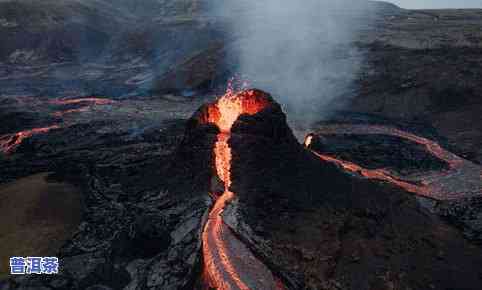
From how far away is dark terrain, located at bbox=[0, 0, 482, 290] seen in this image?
11523mm

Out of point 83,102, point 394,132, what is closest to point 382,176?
point 394,132

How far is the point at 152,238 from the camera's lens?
13.2 metres

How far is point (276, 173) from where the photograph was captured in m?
14.1

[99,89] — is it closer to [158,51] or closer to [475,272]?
[158,51]

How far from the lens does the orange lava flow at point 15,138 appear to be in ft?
78.8

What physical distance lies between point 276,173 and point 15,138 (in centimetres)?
1861

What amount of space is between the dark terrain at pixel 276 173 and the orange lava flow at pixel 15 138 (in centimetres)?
33

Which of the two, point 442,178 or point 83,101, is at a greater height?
point 442,178

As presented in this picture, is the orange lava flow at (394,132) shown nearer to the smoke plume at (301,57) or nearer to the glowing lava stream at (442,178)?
the glowing lava stream at (442,178)

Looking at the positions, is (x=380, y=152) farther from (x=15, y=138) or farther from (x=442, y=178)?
(x=15, y=138)

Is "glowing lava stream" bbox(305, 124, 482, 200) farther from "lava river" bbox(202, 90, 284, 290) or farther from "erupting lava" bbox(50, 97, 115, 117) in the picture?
"erupting lava" bbox(50, 97, 115, 117)

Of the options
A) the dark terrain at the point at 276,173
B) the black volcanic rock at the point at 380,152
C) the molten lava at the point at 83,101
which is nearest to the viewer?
the dark terrain at the point at 276,173

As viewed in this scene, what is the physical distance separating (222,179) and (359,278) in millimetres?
5392

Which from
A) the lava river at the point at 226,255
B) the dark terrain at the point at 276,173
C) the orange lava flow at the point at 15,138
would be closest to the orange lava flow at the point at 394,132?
the dark terrain at the point at 276,173
